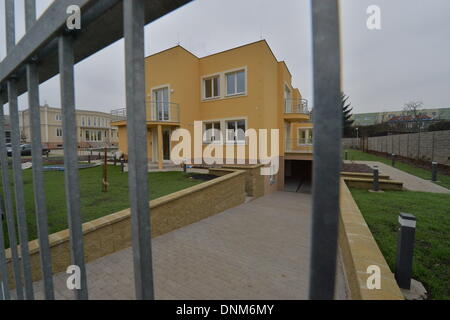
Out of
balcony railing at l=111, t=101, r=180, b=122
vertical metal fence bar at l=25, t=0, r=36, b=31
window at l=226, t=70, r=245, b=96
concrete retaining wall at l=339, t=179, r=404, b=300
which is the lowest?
concrete retaining wall at l=339, t=179, r=404, b=300

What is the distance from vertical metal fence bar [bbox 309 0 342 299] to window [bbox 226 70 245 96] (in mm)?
13400

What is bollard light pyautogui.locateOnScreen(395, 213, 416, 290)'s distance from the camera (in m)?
2.91

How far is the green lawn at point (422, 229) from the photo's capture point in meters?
3.13

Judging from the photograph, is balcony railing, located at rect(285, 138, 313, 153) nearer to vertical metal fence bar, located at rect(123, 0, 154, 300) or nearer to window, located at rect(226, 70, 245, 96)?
window, located at rect(226, 70, 245, 96)

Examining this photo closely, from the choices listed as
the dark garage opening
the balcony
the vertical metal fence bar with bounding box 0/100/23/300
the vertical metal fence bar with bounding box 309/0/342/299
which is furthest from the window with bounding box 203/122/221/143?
the vertical metal fence bar with bounding box 309/0/342/299

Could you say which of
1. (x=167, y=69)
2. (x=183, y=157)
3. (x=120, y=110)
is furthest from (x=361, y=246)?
(x=120, y=110)

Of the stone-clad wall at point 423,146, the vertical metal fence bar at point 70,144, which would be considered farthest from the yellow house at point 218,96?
the vertical metal fence bar at point 70,144

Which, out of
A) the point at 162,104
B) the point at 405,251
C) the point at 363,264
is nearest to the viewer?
the point at 363,264

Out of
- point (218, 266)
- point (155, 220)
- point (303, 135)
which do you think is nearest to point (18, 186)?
point (218, 266)

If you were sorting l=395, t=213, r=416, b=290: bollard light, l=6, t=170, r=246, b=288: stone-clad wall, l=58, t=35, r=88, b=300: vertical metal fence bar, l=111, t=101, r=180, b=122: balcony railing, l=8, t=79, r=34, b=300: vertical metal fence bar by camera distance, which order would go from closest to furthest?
l=58, t=35, r=88, b=300: vertical metal fence bar → l=8, t=79, r=34, b=300: vertical metal fence bar → l=395, t=213, r=416, b=290: bollard light → l=6, t=170, r=246, b=288: stone-clad wall → l=111, t=101, r=180, b=122: balcony railing

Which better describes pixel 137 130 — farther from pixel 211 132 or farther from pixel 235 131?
pixel 211 132

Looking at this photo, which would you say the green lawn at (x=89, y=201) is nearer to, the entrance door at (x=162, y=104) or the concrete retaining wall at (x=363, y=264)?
the concrete retaining wall at (x=363, y=264)

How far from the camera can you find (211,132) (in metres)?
14.8

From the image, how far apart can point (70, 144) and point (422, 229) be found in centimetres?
636
